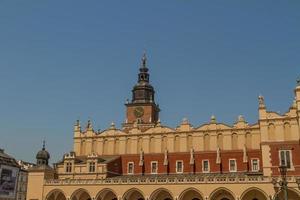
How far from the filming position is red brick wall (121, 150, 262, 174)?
5741 centimetres

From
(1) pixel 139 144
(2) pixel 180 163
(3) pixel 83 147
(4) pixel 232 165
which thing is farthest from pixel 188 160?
(3) pixel 83 147

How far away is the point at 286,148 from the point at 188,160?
51.9 ft

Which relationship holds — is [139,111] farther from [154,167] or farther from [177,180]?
[177,180]

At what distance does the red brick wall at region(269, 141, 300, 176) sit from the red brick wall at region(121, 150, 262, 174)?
6407 mm

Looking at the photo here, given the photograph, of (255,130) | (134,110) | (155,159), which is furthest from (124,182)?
(134,110)

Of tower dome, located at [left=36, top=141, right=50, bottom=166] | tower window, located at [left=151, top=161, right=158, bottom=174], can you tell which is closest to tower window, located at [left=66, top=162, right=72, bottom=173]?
tower dome, located at [left=36, top=141, right=50, bottom=166]

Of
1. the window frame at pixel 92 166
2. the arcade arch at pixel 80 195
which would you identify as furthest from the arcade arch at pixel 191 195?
the window frame at pixel 92 166

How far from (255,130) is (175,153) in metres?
12.9

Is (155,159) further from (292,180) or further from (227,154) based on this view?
(292,180)

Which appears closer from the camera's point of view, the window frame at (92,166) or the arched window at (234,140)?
the arched window at (234,140)

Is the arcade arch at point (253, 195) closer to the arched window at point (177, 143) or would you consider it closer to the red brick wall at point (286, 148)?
the red brick wall at point (286, 148)

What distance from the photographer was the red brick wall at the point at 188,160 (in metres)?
57.4

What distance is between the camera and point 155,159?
62.2 metres

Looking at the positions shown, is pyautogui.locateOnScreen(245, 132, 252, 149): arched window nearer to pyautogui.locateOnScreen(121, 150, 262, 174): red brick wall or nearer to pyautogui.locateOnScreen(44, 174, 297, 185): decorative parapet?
pyautogui.locateOnScreen(121, 150, 262, 174): red brick wall
